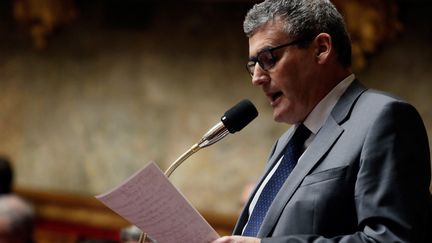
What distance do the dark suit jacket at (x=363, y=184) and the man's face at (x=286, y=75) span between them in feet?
0.51

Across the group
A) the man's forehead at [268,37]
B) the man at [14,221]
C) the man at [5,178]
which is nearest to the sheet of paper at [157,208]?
the man's forehead at [268,37]

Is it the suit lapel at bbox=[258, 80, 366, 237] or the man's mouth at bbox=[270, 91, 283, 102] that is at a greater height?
the man's mouth at bbox=[270, 91, 283, 102]

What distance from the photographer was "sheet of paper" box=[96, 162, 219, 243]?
2.10m

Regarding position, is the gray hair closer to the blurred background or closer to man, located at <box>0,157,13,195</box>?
the blurred background

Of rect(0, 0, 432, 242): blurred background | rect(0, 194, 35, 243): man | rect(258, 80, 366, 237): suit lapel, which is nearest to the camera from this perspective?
rect(258, 80, 366, 237): suit lapel

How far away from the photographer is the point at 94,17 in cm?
692

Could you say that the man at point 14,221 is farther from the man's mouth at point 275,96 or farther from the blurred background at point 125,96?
the blurred background at point 125,96

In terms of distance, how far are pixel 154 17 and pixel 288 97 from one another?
14.2ft

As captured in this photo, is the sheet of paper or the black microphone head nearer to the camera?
the sheet of paper

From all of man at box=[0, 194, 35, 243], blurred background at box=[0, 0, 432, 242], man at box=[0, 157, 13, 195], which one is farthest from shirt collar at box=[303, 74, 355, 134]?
man at box=[0, 157, 13, 195]

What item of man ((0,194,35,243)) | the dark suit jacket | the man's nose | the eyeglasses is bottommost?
the dark suit jacket

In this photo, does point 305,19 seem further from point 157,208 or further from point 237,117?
point 157,208

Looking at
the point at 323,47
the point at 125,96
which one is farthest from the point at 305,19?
the point at 125,96

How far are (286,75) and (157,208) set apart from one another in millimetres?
554
